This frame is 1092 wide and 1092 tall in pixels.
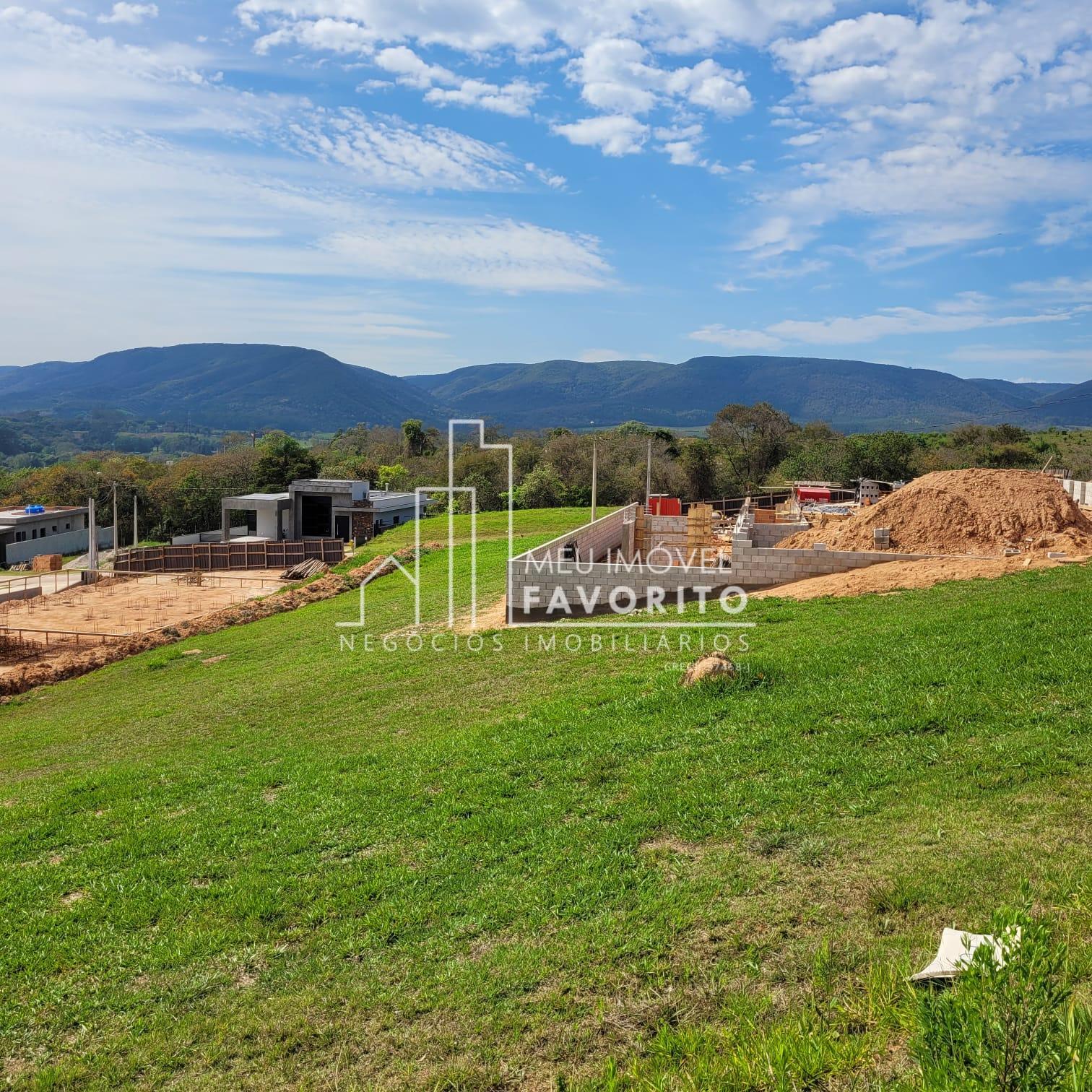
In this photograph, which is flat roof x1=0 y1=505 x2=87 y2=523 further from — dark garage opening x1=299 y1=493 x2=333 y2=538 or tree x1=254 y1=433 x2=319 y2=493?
dark garage opening x1=299 y1=493 x2=333 y2=538

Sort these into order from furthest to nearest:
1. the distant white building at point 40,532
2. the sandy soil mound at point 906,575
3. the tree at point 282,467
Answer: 1. the tree at point 282,467
2. the distant white building at point 40,532
3. the sandy soil mound at point 906,575

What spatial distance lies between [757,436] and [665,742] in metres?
58.3

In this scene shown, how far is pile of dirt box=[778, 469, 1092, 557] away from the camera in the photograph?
16.7 m

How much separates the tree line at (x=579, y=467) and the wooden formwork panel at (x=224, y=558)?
14455 millimetres

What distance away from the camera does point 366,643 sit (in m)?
16.1

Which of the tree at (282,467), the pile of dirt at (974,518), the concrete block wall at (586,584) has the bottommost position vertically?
the concrete block wall at (586,584)

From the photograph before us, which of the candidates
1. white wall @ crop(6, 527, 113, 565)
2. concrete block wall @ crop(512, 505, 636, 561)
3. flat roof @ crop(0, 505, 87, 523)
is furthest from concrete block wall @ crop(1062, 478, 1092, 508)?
flat roof @ crop(0, 505, 87, 523)

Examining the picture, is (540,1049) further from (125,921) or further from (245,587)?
(245,587)

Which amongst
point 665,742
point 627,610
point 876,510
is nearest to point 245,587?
point 627,610

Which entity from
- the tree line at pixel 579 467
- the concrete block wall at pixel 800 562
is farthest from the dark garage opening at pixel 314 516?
the concrete block wall at pixel 800 562

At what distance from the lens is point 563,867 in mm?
5938

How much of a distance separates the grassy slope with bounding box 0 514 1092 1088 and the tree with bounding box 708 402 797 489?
48877 millimetres

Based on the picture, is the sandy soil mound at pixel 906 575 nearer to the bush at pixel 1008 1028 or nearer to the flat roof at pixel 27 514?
the bush at pixel 1008 1028

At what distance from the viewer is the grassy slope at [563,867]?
4.27 meters
